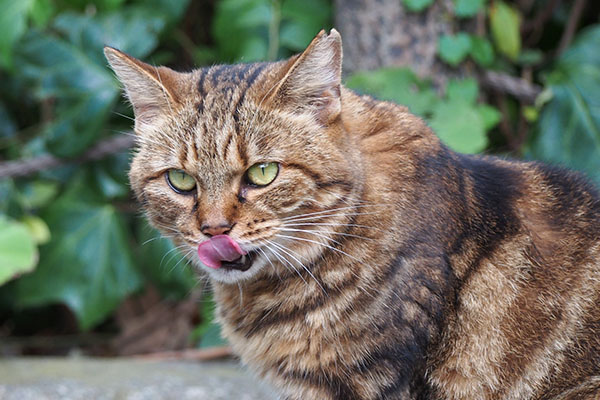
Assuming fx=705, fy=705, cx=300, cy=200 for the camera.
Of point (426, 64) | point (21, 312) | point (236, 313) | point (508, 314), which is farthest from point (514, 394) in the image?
point (21, 312)

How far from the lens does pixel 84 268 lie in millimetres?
3867

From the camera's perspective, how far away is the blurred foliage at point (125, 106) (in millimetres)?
3545

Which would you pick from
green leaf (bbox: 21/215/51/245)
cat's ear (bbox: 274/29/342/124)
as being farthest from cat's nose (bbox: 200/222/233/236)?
green leaf (bbox: 21/215/51/245)

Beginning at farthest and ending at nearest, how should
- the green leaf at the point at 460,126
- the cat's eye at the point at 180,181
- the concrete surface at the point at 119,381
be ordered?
the green leaf at the point at 460,126
the concrete surface at the point at 119,381
the cat's eye at the point at 180,181

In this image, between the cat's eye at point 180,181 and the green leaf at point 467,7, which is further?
the green leaf at point 467,7

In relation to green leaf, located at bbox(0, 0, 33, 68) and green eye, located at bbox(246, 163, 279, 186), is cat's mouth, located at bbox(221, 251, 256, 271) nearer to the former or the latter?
green eye, located at bbox(246, 163, 279, 186)

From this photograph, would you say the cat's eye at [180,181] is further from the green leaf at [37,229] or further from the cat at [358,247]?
the green leaf at [37,229]

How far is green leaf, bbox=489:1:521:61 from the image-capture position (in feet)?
12.3

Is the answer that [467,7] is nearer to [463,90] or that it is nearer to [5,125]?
[463,90]

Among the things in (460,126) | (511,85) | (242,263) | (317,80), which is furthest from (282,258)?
(511,85)

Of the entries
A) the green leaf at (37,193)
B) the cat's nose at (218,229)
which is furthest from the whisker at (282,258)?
the green leaf at (37,193)

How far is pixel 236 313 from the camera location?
7.28 ft

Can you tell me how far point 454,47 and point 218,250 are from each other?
2.09m

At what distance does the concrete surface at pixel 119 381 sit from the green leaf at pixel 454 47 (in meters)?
1.84
